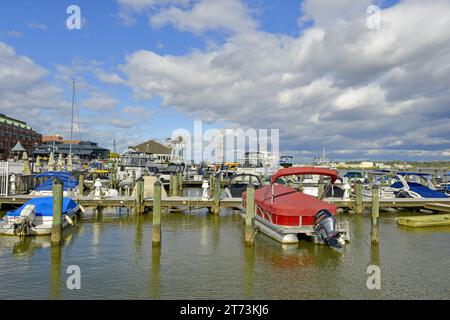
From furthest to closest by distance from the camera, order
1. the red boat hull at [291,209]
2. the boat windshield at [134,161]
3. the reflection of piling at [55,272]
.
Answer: the boat windshield at [134,161]
the red boat hull at [291,209]
the reflection of piling at [55,272]

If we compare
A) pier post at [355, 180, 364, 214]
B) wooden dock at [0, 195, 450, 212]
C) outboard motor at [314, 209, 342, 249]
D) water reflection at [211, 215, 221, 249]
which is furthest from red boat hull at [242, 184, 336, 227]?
pier post at [355, 180, 364, 214]

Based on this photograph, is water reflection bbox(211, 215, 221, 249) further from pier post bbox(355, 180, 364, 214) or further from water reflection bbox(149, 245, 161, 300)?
pier post bbox(355, 180, 364, 214)

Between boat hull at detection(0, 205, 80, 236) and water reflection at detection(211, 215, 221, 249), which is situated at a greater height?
boat hull at detection(0, 205, 80, 236)

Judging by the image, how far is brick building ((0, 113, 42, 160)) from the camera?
107 metres

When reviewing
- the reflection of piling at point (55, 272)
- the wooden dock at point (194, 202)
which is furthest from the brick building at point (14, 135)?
the reflection of piling at point (55, 272)

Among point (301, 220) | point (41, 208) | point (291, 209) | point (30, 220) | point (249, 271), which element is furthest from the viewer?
point (41, 208)

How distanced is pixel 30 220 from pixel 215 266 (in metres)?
10.2

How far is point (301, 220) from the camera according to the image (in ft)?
57.8

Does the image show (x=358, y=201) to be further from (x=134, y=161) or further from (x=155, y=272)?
(x=134, y=161)

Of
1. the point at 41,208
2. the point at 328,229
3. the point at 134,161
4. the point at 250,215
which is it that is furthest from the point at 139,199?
the point at 134,161

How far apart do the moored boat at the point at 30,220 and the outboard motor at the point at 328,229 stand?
13147 millimetres

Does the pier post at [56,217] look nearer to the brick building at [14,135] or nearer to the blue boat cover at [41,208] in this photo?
the blue boat cover at [41,208]

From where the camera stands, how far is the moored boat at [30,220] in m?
18.2

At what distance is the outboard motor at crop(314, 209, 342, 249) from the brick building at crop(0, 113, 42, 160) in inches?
3915
